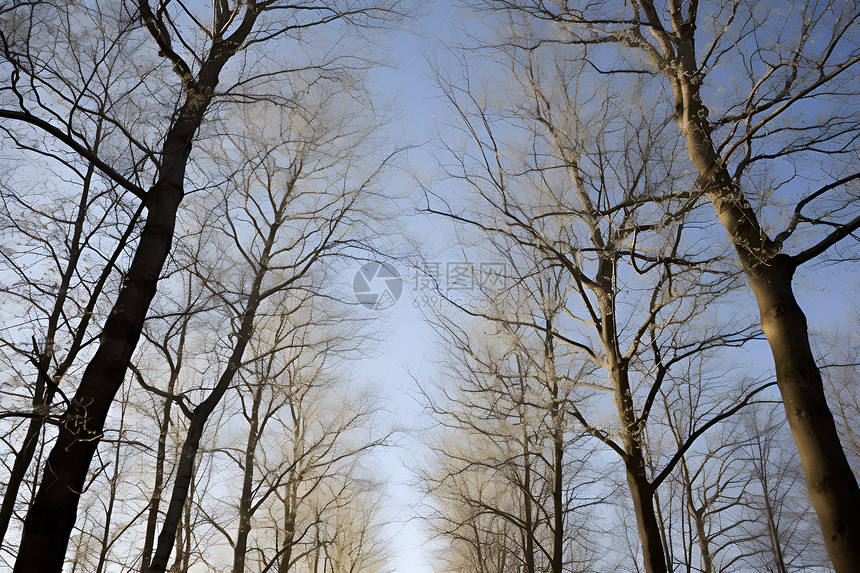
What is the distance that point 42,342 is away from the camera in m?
3.63

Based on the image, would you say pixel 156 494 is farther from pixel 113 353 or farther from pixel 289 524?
pixel 113 353

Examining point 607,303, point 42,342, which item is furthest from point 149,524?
point 607,303

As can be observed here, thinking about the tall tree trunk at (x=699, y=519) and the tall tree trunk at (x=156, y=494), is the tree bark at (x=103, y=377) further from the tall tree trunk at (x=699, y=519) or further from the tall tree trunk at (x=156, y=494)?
the tall tree trunk at (x=699, y=519)

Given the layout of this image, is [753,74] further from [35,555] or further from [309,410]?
[309,410]

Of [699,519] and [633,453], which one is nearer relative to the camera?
[633,453]

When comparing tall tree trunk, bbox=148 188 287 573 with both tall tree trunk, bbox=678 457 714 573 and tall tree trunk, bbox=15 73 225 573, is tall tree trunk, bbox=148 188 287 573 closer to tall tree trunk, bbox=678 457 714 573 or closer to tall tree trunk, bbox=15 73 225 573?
tall tree trunk, bbox=15 73 225 573

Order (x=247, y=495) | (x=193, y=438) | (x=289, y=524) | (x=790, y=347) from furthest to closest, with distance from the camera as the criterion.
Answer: (x=289, y=524)
(x=247, y=495)
(x=193, y=438)
(x=790, y=347)

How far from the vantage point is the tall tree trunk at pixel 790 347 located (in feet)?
10.6

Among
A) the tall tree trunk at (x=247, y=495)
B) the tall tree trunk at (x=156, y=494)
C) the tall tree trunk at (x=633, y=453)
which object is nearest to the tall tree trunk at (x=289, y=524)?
the tall tree trunk at (x=247, y=495)

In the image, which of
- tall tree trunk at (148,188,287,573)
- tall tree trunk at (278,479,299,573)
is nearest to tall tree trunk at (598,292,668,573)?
tall tree trunk at (148,188,287,573)

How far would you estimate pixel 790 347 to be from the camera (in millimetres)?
3764

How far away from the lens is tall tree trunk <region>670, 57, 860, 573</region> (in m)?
3.24

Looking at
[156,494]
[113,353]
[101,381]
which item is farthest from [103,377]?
[156,494]

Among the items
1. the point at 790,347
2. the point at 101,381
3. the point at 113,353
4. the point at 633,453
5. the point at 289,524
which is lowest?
the point at 101,381
